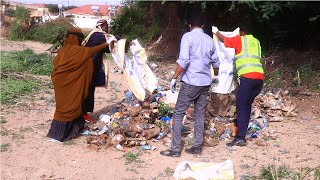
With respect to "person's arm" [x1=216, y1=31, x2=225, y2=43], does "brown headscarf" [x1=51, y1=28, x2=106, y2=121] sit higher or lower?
lower

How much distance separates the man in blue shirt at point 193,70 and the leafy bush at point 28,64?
17.9 feet

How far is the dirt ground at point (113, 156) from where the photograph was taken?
425cm

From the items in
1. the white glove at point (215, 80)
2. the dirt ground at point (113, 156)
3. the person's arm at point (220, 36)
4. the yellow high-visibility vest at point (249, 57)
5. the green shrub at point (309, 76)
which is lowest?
the dirt ground at point (113, 156)

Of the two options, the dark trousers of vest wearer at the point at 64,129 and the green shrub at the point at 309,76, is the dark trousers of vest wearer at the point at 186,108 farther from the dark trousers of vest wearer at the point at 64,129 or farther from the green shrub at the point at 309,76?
the green shrub at the point at 309,76

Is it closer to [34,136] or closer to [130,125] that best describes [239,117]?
[130,125]

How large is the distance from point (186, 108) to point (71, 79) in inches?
59.5

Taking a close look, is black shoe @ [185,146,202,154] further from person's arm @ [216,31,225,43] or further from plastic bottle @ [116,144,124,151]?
person's arm @ [216,31,225,43]

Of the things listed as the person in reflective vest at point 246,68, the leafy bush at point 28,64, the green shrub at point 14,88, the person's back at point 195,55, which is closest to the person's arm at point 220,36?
the person in reflective vest at point 246,68

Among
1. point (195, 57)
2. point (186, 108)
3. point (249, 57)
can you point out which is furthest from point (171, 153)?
point (249, 57)

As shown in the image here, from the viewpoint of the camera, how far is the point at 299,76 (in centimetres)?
745

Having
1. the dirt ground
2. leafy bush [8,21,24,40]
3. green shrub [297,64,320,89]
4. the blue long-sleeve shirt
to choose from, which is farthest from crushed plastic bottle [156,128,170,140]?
leafy bush [8,21,24,40]

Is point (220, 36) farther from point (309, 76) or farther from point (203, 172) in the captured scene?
point (309, 76)

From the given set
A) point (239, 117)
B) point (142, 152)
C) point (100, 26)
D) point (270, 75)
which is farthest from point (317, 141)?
point (100, 26)

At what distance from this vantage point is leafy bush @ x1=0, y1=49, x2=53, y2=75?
9.22m
